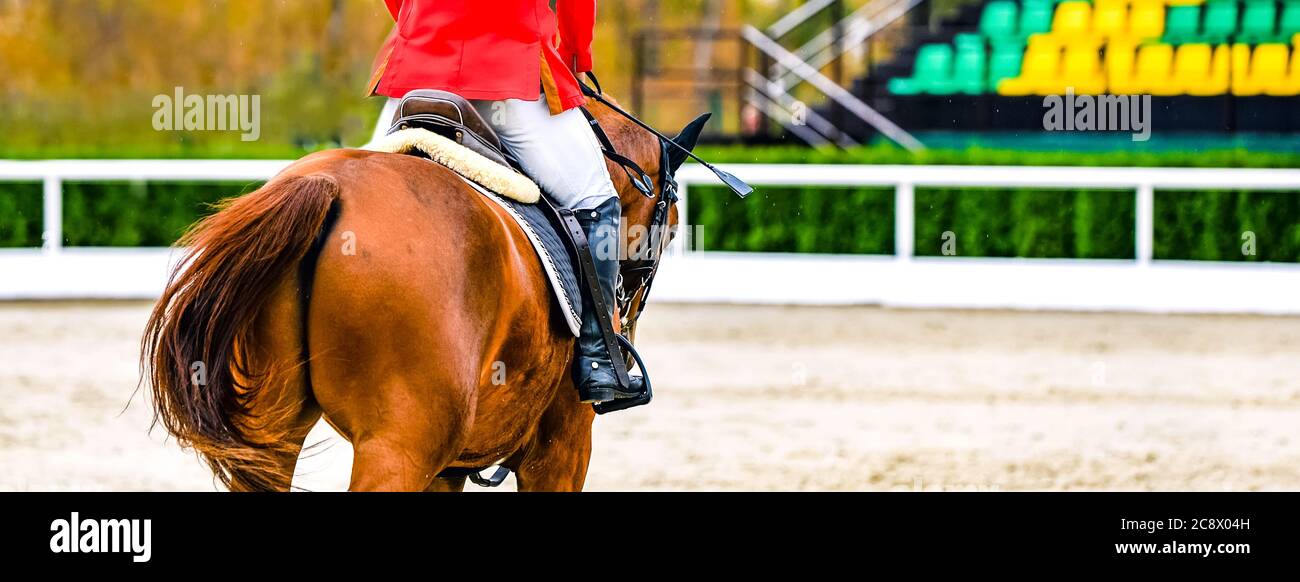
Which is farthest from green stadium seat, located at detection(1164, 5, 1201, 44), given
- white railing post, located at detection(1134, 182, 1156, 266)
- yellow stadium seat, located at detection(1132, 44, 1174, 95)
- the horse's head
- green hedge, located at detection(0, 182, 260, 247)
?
the horse's head

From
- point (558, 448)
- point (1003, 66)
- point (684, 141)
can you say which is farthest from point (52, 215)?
point (1003, 66)

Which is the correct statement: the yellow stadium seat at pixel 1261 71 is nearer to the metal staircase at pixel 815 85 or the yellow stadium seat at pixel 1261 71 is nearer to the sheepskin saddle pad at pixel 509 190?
the metal staircase at pixel 815 85

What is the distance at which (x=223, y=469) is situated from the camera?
2.95m

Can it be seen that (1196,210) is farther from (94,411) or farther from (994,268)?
(94,411)

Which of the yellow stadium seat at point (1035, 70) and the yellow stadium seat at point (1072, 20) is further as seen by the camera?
the yellow stadium seat at point (1072, 20)

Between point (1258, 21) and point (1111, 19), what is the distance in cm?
151

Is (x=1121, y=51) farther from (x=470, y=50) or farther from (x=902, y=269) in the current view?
(x=470, y=50)

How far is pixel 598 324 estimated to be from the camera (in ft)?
11.6

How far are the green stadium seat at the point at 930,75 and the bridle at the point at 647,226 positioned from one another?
1242 cm

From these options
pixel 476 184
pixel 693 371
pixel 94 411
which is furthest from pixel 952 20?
pixel 476 184

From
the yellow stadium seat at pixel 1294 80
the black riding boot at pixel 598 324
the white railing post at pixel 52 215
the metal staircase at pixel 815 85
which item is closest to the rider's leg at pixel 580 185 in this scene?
the black riding boot at pixel 598 324

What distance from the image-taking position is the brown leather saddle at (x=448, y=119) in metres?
3.37

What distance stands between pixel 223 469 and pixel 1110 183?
31.0 feet

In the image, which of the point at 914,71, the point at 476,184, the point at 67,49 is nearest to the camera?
the point at 476,184
